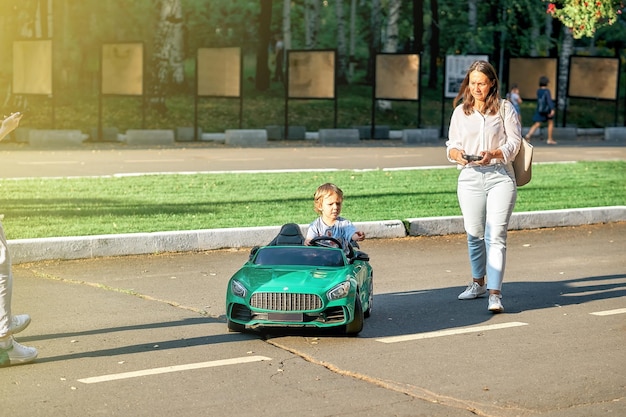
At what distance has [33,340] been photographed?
8.21 meters

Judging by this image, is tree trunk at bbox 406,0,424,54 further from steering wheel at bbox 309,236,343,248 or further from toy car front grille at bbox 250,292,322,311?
toy car front grille at bbox 250,292,322,311

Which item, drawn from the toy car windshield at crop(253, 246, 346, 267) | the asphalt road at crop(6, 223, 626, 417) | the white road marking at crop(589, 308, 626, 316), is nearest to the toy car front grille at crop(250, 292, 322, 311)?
the asphalt road at crop(6, 223, 626, 417)

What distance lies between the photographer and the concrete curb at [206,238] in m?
11.6

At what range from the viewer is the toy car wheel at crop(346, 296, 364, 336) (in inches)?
329

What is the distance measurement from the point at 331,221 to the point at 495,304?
1.46 meters

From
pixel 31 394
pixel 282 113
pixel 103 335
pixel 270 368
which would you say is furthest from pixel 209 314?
pixel 282 113

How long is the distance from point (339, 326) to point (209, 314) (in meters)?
1.31

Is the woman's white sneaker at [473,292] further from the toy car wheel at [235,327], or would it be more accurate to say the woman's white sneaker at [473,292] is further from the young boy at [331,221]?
the toy car wheel at [235,327]

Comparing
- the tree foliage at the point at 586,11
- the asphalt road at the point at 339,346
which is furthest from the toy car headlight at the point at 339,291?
the tree foliage at the point at 586,11

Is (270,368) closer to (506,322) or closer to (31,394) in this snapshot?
(31,394)

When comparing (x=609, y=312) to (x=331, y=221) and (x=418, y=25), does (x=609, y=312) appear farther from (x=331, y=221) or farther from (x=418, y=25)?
(x=418, y=25)

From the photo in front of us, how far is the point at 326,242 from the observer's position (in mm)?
9172

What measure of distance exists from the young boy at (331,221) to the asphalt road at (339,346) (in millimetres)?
680

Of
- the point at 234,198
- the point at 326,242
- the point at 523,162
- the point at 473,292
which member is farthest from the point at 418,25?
the point at 326,242
